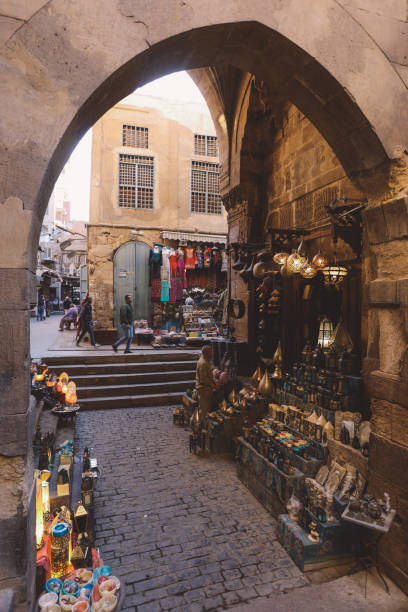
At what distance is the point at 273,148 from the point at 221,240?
28.8 feet

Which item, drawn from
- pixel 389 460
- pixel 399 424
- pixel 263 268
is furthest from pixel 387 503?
pixel 263 268

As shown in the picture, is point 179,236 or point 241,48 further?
point 179,236

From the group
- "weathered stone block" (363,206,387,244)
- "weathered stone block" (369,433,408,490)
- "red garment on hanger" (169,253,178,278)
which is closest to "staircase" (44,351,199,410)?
"red garment on hanger" (169,253,178,278)

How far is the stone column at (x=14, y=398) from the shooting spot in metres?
2.09

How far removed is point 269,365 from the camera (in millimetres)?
8234

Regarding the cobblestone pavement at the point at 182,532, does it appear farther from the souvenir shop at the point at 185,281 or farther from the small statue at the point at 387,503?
the souvenir shop at the point at 185,281

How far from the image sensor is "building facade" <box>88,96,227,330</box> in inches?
Answer: 598

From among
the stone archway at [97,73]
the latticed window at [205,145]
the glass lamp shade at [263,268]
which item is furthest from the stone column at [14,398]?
the latticed window at [205,145]

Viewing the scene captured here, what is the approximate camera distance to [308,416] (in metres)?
4.93

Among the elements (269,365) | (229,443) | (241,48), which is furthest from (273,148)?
(229,443)

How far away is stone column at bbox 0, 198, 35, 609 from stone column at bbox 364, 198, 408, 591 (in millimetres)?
2965

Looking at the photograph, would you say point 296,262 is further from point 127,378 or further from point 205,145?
point 205,145

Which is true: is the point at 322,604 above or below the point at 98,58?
below

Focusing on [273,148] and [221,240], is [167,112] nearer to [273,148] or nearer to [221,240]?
[221,240]
